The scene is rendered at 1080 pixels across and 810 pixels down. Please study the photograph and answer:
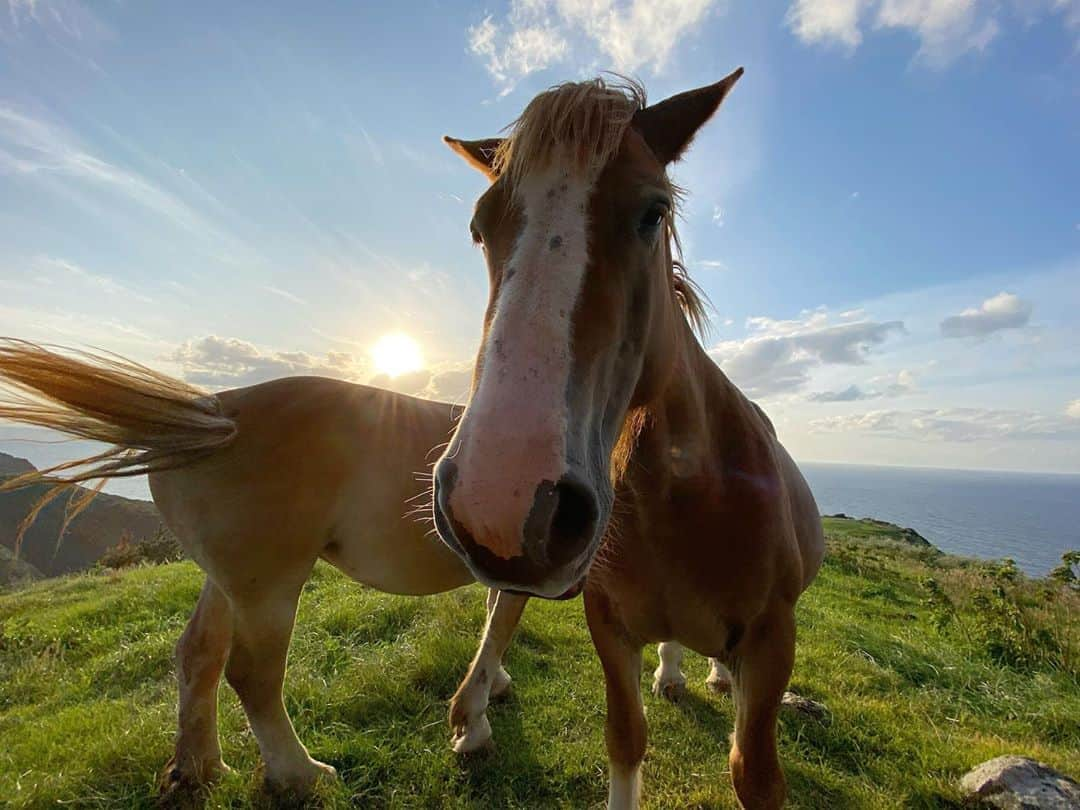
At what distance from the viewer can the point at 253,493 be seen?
2502 millimetres

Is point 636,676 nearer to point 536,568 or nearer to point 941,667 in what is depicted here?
point 536,568

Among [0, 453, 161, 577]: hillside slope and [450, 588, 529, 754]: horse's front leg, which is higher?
[450, 588, 529, 754]: horse's front leg

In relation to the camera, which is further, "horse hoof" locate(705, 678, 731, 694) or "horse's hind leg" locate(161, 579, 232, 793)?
"horse hoof" locate(705, 678, 731, 694)

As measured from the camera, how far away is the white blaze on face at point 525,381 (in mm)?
1033

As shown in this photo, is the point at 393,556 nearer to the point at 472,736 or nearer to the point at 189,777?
the point at 472,736

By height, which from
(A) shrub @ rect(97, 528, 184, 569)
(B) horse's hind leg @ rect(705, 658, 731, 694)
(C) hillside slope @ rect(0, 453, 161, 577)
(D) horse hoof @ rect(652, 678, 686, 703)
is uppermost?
(B) horse's hind leg @ rect(705, 658, 731, 694)

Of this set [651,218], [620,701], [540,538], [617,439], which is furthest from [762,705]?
[651,218]

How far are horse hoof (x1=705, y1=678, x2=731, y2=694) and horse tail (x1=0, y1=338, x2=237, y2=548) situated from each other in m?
3.88

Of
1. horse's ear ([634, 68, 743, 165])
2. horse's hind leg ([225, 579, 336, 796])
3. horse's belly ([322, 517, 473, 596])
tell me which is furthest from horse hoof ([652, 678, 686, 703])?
→ horse's ear ([634, 68, 743, 165])

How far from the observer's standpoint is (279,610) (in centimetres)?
254

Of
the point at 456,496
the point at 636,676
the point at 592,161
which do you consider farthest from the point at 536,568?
the point at 636,676

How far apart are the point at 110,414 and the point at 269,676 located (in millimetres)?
1464

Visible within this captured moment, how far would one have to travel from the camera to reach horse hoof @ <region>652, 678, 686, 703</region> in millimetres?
3918

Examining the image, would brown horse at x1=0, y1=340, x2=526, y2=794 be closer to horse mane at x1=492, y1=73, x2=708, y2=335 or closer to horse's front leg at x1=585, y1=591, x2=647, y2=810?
horse's front leg at x1=585, y1=591, x2=647, y2=810
